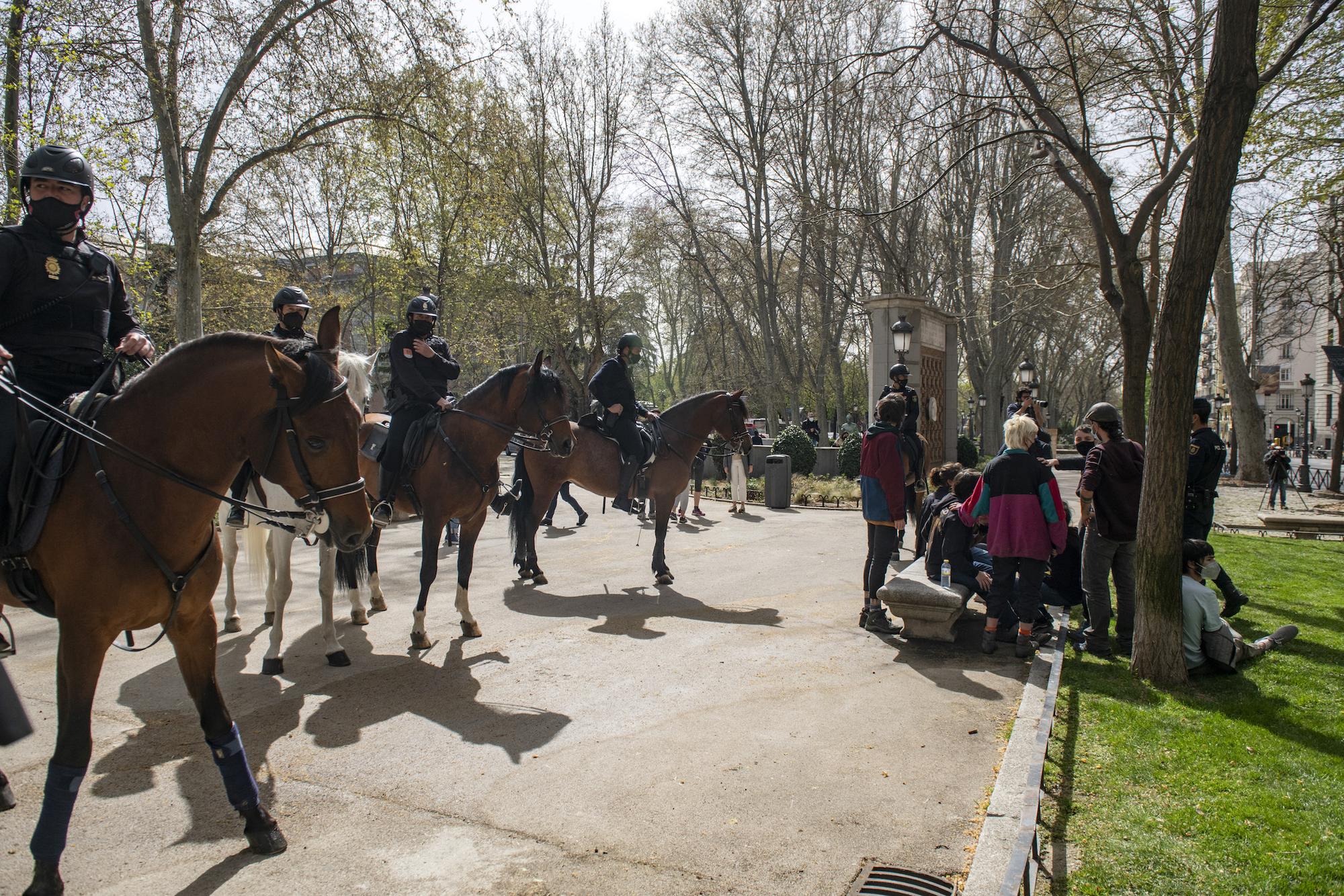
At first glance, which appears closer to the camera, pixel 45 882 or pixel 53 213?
pixel 45 882

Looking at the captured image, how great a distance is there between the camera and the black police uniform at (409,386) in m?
7.61

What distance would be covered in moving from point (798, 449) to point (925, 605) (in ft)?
54.5

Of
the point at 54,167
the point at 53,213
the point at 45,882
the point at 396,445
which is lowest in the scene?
the point at 45,882

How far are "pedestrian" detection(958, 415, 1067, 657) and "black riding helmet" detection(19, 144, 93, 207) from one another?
21.4 feet

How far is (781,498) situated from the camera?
18156mm

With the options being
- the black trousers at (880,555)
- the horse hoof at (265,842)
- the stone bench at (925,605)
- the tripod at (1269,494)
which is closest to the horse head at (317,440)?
the horse hoof at (265,842)

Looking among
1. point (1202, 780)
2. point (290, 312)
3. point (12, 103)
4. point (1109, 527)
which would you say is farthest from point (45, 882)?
point (12, 103)

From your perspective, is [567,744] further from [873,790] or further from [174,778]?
[174,778]

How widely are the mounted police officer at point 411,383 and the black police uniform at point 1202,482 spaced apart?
7.26 metres

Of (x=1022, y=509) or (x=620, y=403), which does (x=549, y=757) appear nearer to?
(x=1022, y=509)

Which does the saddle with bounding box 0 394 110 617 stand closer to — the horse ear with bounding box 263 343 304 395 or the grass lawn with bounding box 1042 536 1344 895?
the horse ear with bounding box 263 343 304 395

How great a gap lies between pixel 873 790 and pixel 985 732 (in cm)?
124

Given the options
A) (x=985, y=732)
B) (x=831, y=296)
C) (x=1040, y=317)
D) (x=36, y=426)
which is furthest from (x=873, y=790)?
(x=1040, y=317)

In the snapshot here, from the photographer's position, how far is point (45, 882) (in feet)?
10.2
